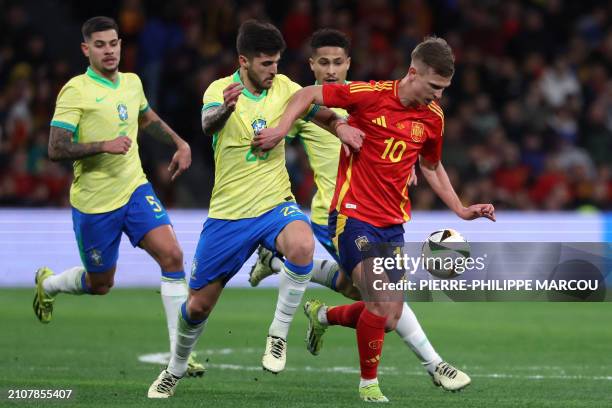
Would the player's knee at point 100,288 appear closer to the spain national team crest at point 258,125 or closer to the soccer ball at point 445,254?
the spain national team crest at point 258,125

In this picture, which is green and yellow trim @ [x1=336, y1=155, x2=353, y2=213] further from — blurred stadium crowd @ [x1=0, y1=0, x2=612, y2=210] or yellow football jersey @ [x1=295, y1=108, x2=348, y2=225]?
blurred stadium crowd @ [x1=0, y1=0, x2=612, y2=210]

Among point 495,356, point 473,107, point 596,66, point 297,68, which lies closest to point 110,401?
point 495,356

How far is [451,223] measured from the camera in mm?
16906

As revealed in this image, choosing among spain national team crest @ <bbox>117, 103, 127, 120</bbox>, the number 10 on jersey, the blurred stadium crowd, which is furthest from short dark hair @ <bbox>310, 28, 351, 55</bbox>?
the blurred stadium crowd

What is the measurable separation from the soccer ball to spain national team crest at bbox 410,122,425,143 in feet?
2.06

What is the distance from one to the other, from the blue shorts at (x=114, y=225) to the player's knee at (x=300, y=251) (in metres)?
1.62

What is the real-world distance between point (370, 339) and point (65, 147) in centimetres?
286

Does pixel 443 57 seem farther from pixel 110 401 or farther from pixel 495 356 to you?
pixel 495 356

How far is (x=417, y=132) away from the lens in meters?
8.19

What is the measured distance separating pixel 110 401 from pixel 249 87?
2247 millimetres

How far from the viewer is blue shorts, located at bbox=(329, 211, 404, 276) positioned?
8.00 metres

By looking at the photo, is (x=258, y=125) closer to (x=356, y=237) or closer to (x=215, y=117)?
(x=215, y=117)

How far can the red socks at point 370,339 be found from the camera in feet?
26.1

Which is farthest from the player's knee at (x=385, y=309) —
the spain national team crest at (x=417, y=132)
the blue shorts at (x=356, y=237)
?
the spain national team crest at (x=417, y=132)
